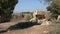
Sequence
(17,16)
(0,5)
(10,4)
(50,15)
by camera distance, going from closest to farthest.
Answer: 1. (0,5)
2. (10,4)
3. (50,15)
4. (17,16)

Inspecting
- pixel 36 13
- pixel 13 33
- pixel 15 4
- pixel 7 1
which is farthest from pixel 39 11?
pixel 13 33

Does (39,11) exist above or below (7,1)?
below

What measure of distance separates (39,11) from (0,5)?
17775 mm

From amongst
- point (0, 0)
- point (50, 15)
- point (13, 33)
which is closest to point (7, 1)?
point (0, 0)

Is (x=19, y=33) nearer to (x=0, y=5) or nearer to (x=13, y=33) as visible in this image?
(x=13, y=33)

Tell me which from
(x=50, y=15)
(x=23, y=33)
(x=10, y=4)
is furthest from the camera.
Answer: (x=50, y=15)

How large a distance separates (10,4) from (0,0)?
2.56 meters

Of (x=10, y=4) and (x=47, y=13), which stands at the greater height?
(x=10, y=4)

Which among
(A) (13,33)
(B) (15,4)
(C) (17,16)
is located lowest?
(C) (17,16)

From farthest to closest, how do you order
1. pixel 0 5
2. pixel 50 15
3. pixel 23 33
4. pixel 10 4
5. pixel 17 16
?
pixel 17 16, pixel 50 15, pixel 10 4, pixel 0 5, pixel 23 33

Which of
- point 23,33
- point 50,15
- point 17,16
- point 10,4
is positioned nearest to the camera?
point 23,33

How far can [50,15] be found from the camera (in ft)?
136

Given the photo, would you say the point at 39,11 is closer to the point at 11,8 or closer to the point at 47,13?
the point at 47,13

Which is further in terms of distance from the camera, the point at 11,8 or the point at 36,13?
the point at 36,13
